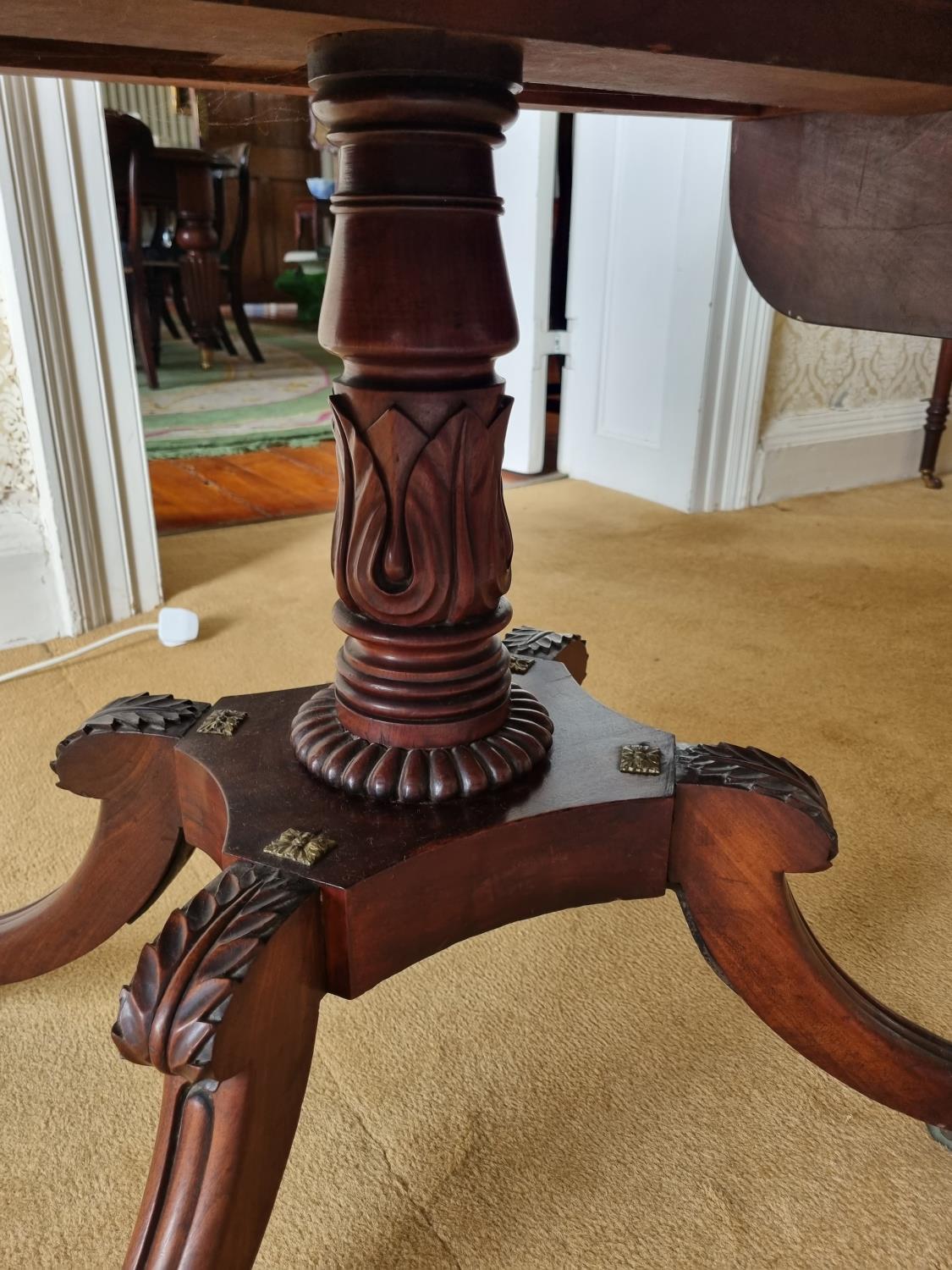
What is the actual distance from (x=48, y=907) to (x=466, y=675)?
14.2 inches

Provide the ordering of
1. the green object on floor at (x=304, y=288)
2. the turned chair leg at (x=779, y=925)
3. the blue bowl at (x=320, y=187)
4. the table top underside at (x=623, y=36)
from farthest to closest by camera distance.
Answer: the green object on floor at (x=304, y=288), the blue bowl at (x=320, y=187), the turned chair leg at (x=779, y=925), the table top underside at (x=623, y=36)

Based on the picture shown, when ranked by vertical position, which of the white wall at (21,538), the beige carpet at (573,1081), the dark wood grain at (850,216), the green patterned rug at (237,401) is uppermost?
the dark wood grain at (850,216)

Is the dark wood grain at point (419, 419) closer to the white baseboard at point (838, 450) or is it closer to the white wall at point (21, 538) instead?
the white wall at point (21, 538)

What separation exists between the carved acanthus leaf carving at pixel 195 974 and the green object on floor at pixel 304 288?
15.7ft

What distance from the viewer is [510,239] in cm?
223

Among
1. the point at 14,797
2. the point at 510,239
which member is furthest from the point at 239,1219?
the point at 510,239

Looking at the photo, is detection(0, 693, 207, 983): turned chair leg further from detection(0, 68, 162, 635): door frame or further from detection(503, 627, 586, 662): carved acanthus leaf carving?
detection(0, 68, 162, 635): door frame

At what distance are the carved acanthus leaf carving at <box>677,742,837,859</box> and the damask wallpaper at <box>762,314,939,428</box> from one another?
162 cm

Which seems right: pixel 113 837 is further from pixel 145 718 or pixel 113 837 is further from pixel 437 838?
pixel 437 838

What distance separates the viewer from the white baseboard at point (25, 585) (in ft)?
4.44

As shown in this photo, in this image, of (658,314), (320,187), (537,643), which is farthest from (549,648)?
(320,187)

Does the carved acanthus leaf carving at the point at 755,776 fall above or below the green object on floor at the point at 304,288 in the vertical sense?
above

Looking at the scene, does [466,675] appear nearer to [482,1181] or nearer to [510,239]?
[482,1181]

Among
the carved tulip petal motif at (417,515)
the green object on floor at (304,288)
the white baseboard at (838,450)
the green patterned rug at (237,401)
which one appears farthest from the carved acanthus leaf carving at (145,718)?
the green object on floor at (304,288)
